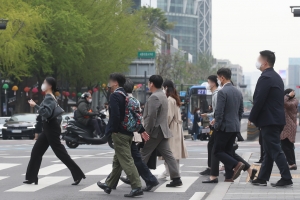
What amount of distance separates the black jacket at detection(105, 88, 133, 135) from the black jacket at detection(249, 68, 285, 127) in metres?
1.89

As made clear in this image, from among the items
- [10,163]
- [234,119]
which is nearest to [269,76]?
[234,119]

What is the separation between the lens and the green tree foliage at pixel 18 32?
47.8 meters

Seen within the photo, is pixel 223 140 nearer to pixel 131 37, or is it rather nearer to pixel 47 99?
pixel 47 99

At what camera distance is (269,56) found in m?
12.5

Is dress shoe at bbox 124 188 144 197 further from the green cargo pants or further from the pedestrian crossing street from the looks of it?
the pedestrian crossing street

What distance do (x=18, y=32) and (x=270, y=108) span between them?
3762 cm

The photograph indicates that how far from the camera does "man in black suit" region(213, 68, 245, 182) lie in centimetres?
1302

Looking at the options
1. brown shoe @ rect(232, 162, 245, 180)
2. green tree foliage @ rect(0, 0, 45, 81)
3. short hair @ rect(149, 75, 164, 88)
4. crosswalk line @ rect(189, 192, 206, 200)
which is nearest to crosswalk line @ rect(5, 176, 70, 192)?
short hair @ rect(149, 75, 164, 88)

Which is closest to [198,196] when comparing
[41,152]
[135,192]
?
[135,192]

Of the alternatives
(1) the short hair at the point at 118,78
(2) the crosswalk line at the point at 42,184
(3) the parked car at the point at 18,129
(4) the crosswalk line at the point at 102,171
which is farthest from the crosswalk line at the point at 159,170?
(3) the parked car at the point at 18,129

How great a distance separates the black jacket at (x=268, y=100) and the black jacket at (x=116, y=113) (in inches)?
74.2

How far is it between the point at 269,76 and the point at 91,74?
46.6 meters

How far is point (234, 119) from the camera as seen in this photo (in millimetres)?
13109

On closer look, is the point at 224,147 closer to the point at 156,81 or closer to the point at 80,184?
the point at 156,81
